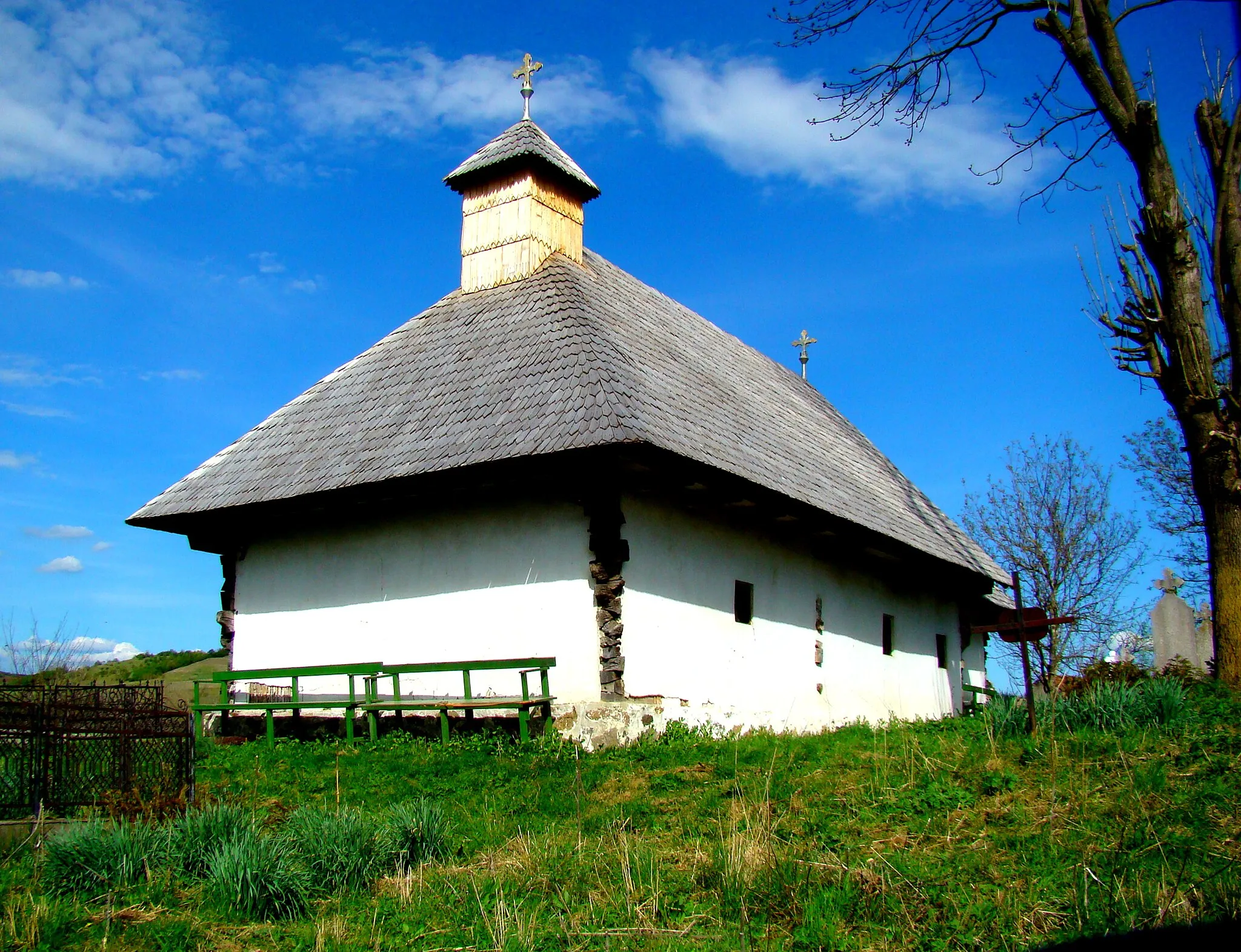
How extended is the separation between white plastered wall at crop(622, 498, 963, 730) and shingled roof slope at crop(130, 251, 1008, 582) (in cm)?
95

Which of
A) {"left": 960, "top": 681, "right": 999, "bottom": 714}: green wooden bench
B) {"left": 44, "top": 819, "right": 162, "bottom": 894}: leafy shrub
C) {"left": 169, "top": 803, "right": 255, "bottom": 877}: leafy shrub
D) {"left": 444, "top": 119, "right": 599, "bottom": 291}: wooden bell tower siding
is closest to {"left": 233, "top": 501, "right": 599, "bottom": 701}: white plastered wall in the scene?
{"left": 169, "top": 803, "right": 255, "bottom": 877}: leafy shrub

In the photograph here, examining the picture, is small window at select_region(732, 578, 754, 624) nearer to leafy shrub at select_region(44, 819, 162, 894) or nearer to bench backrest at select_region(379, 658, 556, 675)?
bench backrest at select_region(379, 658, 556, 675)

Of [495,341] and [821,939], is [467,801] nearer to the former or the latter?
[821,939]

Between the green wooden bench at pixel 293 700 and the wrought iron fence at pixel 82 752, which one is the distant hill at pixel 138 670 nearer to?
the green wooden bench at pixel 293 700

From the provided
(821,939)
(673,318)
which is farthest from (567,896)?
(673,318)

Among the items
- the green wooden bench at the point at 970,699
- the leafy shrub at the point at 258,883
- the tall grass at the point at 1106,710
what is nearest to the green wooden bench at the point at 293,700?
the leafy shrub at the point at 258,883

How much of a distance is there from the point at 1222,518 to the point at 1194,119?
3391 millimetres

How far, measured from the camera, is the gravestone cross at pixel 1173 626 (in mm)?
11289

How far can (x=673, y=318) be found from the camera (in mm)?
16531

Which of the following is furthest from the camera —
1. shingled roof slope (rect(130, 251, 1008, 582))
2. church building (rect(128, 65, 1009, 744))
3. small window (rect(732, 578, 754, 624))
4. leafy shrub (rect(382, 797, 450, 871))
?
small window (rect(732, 578, 754, 624))

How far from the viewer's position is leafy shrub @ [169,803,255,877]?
5781mm

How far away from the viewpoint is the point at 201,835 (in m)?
5.91

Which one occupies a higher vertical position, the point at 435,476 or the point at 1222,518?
the point at 435,476

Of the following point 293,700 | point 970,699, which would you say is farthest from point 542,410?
point 970,699
